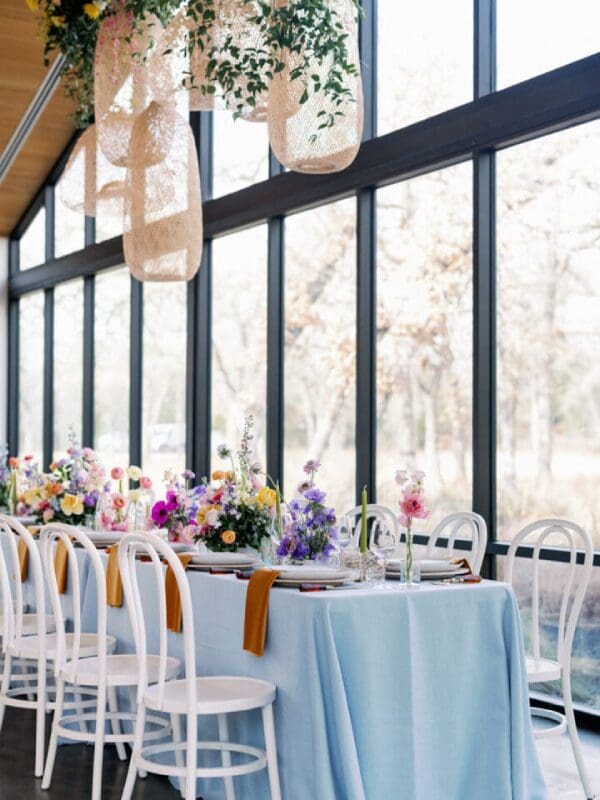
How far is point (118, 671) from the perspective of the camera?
12.5 ft

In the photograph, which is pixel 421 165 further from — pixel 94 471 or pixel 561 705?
pixel 561 705

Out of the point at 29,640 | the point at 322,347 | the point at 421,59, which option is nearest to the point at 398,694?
the point at 29,640

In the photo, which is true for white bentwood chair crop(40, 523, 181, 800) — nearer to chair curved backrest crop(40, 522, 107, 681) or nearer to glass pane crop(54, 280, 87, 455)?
chair curved backrest crop(40, 522, 107, 681)

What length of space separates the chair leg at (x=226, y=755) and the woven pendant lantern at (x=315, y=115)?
1.89 metres

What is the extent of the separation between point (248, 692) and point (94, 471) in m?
2.26

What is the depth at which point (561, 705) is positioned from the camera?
5.23 m

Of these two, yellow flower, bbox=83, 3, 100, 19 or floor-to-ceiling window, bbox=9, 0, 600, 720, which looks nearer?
yellow flower, bbox=83, 3, 100, 19

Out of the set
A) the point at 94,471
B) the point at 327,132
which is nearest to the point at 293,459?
the point at 94,471

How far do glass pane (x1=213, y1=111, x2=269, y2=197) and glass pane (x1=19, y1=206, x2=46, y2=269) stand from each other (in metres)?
3.20

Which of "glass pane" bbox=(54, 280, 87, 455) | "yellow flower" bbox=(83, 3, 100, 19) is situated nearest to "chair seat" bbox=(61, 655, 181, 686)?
"yellow flower" bbox=(83, 3, 100, 19)

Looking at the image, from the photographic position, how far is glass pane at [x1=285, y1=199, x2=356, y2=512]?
21.5 feet

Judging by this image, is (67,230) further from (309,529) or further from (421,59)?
(309,529)

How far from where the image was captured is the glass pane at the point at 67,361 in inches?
395

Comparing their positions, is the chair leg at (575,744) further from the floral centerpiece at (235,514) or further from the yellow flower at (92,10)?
the yellow flower at (92,10)
